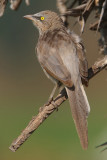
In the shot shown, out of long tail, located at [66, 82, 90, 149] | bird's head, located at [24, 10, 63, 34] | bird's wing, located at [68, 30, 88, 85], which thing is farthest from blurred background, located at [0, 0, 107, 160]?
long tail, located at [66, 82, 90, 149]

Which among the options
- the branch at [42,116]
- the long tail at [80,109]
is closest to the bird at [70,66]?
the long tail at [80,109]

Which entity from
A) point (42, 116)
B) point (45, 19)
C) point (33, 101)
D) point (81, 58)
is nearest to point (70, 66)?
point (81, 58)

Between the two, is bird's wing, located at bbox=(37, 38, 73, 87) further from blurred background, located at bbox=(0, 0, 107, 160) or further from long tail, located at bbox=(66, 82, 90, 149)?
blurred background, located at bbox=(0, 0, 107, 160)

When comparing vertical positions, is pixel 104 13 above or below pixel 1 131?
above

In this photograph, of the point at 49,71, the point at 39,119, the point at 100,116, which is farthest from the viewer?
the point at 100,116

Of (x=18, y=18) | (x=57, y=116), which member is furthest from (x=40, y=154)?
(x=18, y=18)

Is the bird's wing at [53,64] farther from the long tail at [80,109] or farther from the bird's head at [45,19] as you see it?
the bird's head at [45,19]

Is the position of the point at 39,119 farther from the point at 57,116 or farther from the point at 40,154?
the point at 57,116
